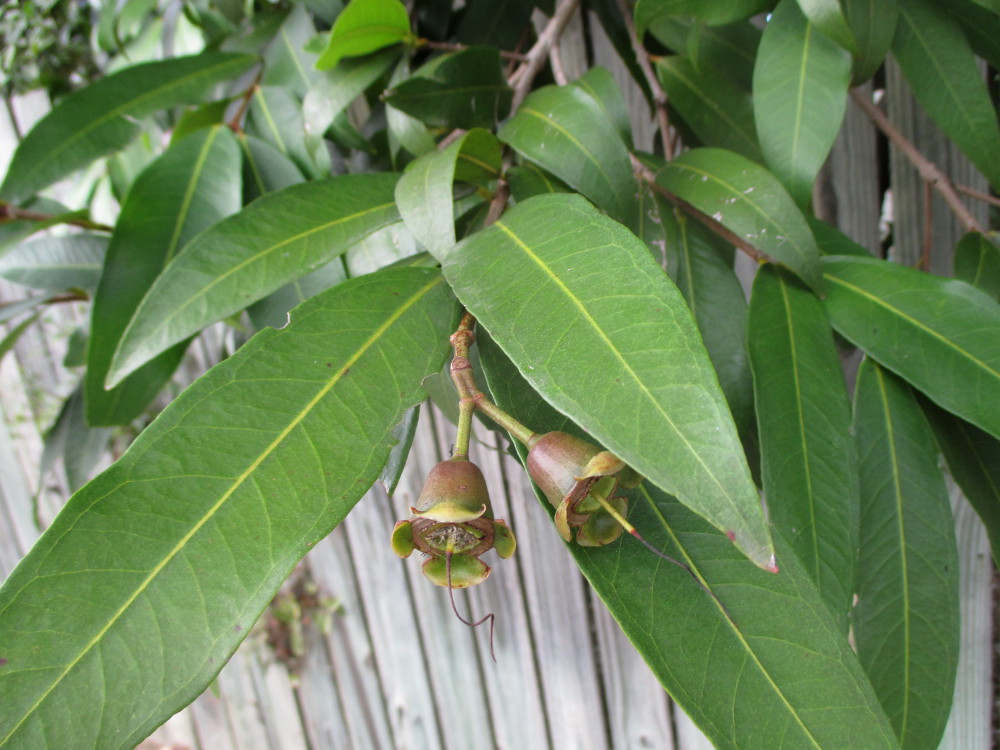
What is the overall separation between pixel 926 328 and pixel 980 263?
0.19m

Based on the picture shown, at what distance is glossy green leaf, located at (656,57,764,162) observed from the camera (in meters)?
0.65

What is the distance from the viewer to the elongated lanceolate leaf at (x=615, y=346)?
10.4 inches

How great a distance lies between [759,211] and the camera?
0.49 m

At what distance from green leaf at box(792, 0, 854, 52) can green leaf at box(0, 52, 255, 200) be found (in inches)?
26.5

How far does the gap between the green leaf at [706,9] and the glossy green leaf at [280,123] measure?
1.27 feet

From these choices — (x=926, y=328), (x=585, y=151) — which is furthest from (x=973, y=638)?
(x=585, y=151)

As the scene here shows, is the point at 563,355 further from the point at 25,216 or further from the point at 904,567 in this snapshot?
the point at 25,216

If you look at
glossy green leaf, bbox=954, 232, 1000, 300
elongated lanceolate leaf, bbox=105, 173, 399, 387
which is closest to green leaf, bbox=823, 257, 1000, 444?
glossy green leaf, bbox=954, 232, 1000, 300

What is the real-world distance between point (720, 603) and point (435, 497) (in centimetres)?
16

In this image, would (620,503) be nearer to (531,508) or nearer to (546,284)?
(546,284)

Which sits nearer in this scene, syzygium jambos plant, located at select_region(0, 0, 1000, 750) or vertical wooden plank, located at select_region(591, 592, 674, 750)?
syzygium jambos plant, located at select_region(0, 0, 1000, 750)

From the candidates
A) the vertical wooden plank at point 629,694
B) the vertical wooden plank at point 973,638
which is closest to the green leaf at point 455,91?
the vertical wooden plank at point 973,638

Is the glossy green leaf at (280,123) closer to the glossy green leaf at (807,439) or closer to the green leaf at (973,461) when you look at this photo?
the glossy green leaf at (807,439)

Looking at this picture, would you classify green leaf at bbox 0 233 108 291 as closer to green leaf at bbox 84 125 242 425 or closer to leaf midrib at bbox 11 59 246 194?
leaf midrib at bbox 11 59 246 194
